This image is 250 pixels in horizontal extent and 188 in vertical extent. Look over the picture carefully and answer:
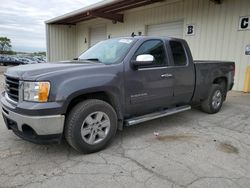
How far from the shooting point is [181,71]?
15.5 ft

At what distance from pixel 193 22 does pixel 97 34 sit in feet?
28.2

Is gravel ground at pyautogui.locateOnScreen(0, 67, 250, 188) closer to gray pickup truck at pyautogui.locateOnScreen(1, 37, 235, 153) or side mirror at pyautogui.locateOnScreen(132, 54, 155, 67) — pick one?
gray pickup truck at pyautogui.locateOnScreen(1, 37, 235, 153)

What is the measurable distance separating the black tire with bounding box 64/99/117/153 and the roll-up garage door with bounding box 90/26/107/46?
13523 mm

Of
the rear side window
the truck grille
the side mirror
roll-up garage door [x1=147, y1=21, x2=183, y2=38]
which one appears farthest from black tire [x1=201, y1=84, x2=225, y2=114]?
roll-up garage door [x1=147, y1=21, x2=183, y2=38]

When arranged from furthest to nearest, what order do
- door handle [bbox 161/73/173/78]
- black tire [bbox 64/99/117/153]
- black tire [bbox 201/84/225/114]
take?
black tire [bbox 201/84/225/114] < door handle [bbox 161/73/173/78] < black tire [bbox 64/99/117/153]

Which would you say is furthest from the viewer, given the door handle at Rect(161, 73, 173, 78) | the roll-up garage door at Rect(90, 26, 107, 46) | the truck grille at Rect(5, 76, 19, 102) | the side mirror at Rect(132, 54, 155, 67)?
the roll-up garage door at Rect(90, 26, 107, 46)

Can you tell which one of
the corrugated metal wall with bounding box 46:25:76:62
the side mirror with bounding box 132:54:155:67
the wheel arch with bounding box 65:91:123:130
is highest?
the corrugated metal wall with bounding box 46:25:76:62

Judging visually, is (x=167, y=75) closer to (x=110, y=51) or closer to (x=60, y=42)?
(x=110, y=51)

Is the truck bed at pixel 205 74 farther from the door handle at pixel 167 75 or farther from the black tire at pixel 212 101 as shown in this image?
the door handle at pixel 167 75

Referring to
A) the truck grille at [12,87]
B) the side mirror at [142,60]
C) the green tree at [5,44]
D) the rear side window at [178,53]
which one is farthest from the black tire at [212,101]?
the green tree at [5,44]

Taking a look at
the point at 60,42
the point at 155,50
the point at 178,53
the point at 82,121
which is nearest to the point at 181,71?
the point at 178,53

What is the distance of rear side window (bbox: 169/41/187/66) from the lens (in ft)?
15.5

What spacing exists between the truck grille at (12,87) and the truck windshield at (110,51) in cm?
142

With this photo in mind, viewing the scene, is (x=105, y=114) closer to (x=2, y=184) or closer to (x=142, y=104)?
(x=142, y=104)
